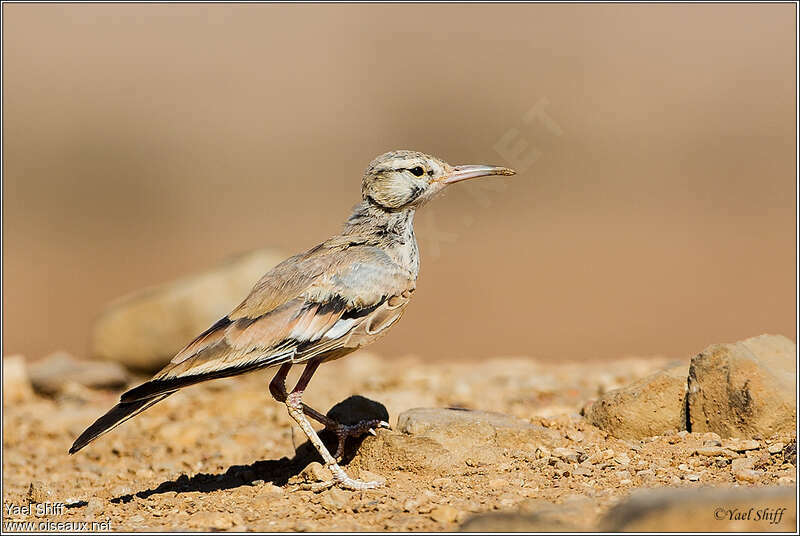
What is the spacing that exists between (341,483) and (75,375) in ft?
23.3

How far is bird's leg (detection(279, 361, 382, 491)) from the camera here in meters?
6.55

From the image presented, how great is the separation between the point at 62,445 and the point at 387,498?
17.4ft

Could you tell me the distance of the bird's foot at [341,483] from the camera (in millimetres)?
6520

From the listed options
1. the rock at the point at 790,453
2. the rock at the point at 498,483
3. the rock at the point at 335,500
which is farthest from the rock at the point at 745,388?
the rock at the point at 335,500

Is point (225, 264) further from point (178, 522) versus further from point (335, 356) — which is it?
point (178, 522)

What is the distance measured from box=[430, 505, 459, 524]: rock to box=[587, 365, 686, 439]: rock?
220 cm

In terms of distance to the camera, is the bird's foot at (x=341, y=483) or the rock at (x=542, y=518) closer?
the rock at (x=542, y=518)

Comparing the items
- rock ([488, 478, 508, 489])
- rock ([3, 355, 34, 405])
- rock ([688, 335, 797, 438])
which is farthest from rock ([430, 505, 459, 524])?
rock ([3, 355, 34, 405])

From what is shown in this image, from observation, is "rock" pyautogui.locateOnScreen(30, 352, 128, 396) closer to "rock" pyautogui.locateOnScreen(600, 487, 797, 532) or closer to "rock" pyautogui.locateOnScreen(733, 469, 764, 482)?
"rock" pyautogui.locateOnScreen(733, 469, 764, 482)

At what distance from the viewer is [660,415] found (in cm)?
723

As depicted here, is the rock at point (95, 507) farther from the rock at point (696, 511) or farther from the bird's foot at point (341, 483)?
the rock at point (696, 511)

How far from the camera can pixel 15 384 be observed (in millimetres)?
12078

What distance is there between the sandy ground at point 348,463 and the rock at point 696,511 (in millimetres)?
665

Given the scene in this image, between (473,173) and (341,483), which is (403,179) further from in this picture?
(341,483)
